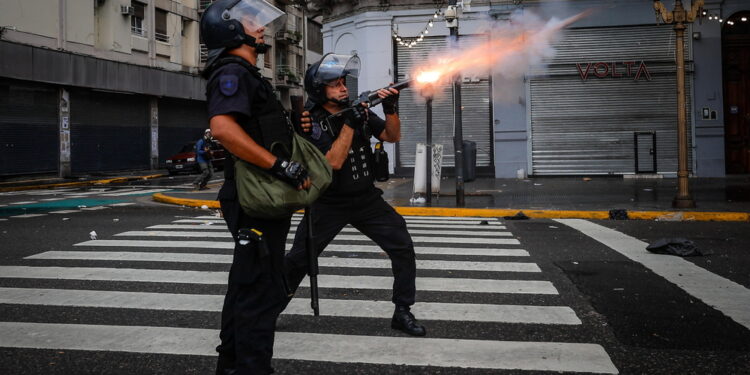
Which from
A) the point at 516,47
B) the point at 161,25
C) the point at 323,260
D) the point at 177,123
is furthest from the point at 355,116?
the point at 177,123

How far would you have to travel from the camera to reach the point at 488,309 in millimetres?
4973

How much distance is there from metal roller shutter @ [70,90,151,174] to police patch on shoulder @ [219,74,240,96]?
2895cm

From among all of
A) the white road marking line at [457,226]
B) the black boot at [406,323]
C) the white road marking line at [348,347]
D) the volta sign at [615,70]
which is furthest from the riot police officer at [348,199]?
the volta sign at [615,70]

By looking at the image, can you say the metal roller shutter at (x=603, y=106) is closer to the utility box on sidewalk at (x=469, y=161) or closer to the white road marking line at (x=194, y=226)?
the utility box on sidewalk at (x=469, y=161)

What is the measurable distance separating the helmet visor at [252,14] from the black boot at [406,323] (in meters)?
2.12

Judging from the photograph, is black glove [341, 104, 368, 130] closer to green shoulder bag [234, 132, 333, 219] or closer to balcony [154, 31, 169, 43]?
green shoulder bag [234, 132, 333, 219]

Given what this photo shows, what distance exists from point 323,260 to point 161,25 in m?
31.2

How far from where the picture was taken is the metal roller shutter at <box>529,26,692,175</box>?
2091 cm

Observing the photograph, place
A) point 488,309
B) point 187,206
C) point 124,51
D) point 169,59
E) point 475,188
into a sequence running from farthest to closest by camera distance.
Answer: point 169,59 → point 124,51 → point 475,188 → point 187,206 → point 488,309

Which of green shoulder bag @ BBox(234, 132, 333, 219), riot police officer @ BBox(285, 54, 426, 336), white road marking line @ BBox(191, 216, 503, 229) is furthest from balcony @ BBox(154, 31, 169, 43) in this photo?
green shoulder bag @ BBox(234, 132, 333, 219)

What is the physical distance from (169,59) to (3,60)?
11417 millimetres

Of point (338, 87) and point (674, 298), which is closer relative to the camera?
point (338, 87)

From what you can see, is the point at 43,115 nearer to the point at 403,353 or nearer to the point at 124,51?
the point at 124,51

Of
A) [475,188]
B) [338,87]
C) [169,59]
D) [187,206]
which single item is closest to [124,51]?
[169,59]
